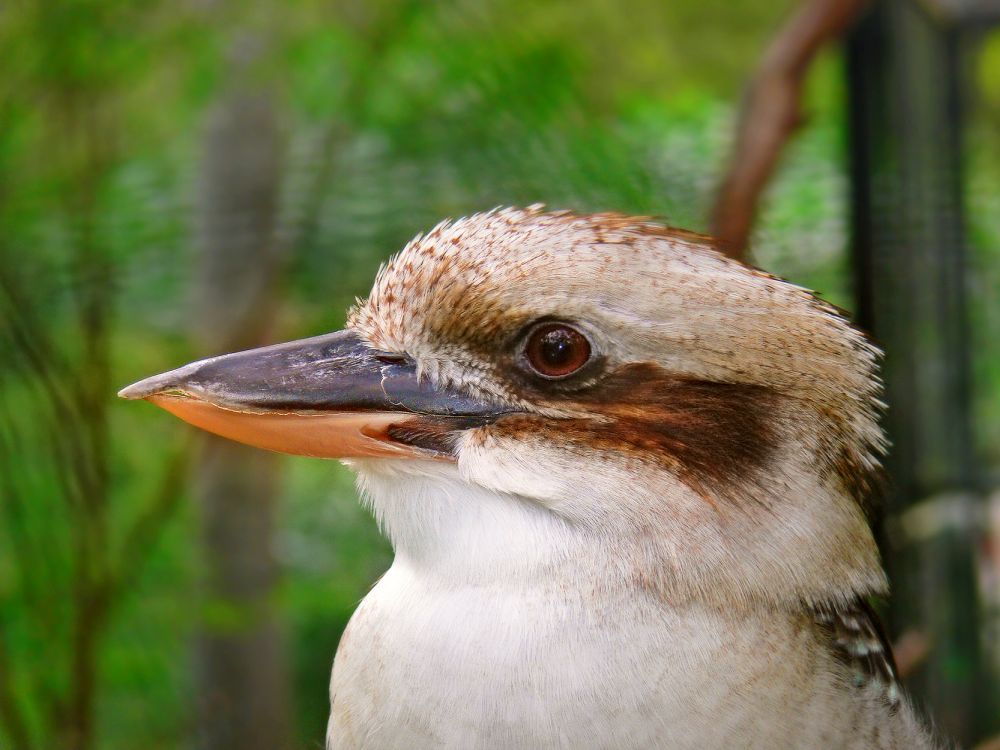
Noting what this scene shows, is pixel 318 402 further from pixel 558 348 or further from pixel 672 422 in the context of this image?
pixel 672 422

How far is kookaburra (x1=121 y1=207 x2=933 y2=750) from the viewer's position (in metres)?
1.29

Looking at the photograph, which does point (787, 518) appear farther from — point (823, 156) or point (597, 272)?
point (823, 156)

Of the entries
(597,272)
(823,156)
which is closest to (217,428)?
(597,272)

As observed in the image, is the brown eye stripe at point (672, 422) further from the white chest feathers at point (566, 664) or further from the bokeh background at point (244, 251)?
the bokeh background at point (244, 251)

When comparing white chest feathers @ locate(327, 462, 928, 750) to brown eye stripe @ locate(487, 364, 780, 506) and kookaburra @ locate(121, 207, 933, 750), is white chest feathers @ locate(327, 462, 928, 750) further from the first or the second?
brown eye stripe @ locate(487, 364, 780, 506)

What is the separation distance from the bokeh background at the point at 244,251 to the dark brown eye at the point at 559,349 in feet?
3.51

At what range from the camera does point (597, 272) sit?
1.34 m

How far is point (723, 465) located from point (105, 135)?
253 centimetres

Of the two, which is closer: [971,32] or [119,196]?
[119,196]

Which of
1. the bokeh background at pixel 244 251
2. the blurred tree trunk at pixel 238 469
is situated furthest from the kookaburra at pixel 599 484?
the blurred tree trunk at pixel 238 469

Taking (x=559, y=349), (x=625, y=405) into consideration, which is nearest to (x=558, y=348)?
(x=559, y=349)

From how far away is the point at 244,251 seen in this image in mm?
3295

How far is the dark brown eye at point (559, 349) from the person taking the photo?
1.36 meters

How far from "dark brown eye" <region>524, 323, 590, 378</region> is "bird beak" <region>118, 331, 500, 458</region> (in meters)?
0.09
